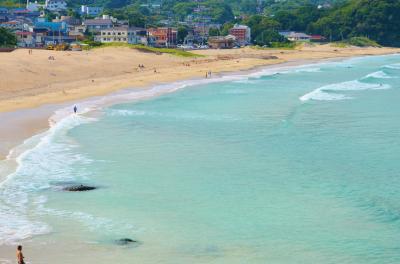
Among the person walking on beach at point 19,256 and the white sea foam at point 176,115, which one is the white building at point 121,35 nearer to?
the white sea foam at point 176,115

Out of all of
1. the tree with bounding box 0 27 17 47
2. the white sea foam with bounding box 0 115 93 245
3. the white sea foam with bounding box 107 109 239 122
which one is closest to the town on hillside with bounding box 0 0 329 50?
the tree with bounding box 0 27 17 47

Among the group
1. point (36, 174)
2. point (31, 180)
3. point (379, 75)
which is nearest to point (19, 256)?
point (31, 180)

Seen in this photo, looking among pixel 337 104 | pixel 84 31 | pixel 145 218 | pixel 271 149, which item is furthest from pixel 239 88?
pixel 84 31

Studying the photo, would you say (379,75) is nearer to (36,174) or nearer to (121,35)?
(121,35)

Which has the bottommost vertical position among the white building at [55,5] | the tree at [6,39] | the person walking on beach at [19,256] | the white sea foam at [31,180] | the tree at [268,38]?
the white sea foam at [31,180]

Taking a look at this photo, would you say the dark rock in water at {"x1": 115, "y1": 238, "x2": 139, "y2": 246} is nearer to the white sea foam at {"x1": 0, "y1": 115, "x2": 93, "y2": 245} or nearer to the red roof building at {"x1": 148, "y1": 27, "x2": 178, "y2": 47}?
the white sea foam at {"x1": 0, "y1": 115, "x2": 93, "y2": 245}

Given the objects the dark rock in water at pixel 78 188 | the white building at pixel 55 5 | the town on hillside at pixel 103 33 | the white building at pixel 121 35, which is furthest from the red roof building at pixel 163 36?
the dark rock in water at pixel 78 188

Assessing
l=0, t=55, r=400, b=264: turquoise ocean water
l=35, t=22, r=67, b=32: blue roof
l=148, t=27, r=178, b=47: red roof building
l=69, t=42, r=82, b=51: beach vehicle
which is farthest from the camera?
l=148, t=27, r=178, b=47: red roof building
